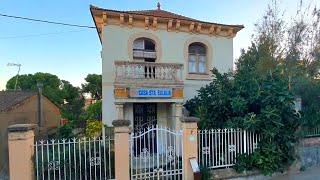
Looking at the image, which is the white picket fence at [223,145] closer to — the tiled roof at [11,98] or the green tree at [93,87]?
the tiled roof at [11,98]

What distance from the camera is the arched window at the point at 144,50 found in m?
12.5

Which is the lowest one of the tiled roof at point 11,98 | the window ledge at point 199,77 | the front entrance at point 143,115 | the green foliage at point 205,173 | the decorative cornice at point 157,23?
the green foliage at point 205,173

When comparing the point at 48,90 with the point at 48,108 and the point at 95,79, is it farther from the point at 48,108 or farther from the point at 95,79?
the point at 48,108

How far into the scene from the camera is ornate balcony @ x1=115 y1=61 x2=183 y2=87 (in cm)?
1101

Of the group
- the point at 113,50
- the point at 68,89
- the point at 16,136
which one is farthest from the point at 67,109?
the point at 16,136

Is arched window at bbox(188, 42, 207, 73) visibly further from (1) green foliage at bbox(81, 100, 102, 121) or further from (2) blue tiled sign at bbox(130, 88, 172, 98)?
(1) green foliage at bbox(81, 100, 102, 121)

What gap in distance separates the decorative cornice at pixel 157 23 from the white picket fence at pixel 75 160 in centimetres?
A: 627

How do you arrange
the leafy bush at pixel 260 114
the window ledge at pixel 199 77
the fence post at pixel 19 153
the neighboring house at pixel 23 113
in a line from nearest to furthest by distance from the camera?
1. the fence post at pixel 19 153
2. the leafy bush at pixel 260 114
3. the neighboring house at pixel 23 113
4. the window ledge at pixel 199 77

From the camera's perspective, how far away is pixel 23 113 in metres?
13.7

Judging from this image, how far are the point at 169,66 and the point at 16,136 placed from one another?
6.92m

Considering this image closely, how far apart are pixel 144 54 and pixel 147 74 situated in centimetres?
153

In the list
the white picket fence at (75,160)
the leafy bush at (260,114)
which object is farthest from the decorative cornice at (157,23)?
the white picket fence at (75,160)

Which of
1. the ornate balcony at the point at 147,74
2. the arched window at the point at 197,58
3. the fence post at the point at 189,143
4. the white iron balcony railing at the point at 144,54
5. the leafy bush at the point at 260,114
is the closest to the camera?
the fence post at the point at 189,143

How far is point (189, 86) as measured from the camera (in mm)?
13102
